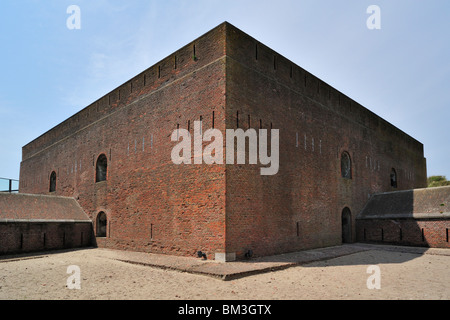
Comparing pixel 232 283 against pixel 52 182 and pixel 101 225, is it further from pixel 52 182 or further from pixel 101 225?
pixel 52 182

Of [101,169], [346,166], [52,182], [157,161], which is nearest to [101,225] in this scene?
[101,169]

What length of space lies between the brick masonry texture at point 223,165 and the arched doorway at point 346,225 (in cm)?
24

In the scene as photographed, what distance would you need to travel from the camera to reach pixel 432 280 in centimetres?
717

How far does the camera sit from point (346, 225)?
16.0 m

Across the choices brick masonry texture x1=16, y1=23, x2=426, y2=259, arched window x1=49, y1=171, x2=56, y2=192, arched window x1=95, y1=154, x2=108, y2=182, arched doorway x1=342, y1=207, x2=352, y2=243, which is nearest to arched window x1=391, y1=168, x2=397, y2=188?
brick masonry texture x1=16, y1=23, x2=426, y2=259

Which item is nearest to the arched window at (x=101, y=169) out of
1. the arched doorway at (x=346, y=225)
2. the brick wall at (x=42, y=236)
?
the brick wall at (x=42, y=236)

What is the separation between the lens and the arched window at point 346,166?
1619cm

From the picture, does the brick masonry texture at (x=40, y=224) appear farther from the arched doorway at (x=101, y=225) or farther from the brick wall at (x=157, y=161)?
the brick wall at (x=157, y=161)

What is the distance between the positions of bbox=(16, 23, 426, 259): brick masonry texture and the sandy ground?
80.4 inches

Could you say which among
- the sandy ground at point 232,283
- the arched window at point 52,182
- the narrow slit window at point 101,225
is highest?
the arched window at point 52,182

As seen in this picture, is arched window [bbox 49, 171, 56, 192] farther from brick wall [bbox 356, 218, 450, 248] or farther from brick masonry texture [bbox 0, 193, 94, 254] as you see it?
brick wall [bbox 356, 218, 450, 248]
